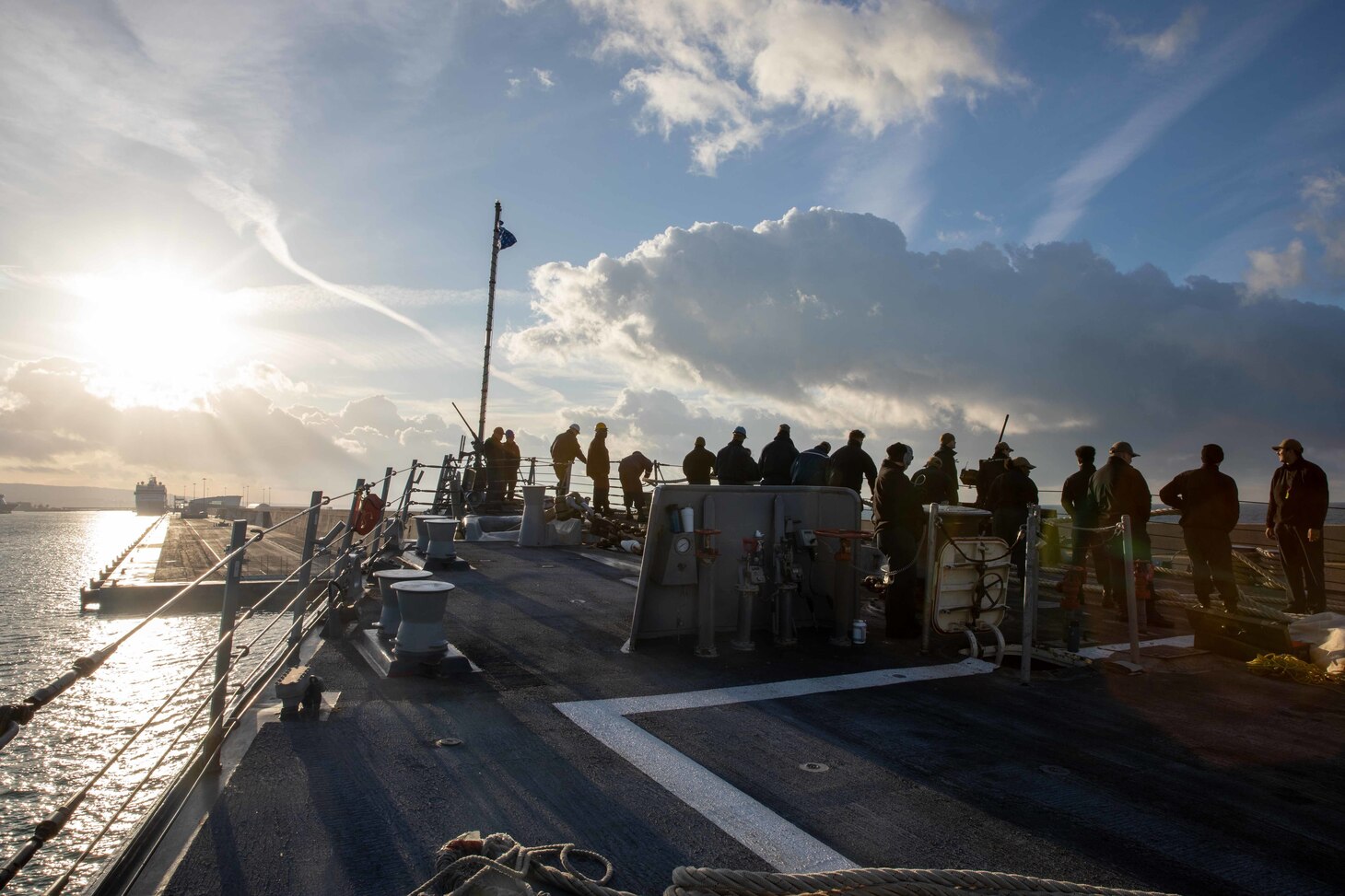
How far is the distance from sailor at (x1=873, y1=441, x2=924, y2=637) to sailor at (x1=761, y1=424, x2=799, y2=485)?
10.7ft

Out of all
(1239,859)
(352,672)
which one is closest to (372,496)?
(352,672)

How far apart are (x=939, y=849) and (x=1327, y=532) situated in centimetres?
1631

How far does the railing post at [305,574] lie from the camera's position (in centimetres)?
622

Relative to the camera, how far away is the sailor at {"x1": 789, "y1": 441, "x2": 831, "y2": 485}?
9.66m

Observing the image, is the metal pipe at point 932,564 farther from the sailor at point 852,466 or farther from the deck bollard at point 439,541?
the deck bollard at point 439,541

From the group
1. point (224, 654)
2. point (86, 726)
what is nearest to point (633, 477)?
point (86, 726)

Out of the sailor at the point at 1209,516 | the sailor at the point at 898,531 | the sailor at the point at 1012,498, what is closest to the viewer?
the sailor at the point at 898,531

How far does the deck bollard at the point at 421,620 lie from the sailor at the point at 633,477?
1112 cm

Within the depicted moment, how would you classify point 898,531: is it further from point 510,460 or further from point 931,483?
point 510,460

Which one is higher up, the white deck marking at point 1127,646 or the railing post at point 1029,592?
the railing post at point 1029,592

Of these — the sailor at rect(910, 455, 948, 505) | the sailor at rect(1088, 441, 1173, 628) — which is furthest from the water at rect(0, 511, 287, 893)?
the sailor at rect(1088, 441, 1173, 628)

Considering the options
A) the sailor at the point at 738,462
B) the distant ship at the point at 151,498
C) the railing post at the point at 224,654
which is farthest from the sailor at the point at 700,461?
the distant ship at the point at 151,498

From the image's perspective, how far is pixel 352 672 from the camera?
6207 mm

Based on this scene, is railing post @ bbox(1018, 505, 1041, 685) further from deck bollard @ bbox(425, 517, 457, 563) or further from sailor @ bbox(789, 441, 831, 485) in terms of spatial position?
deck bollard @ bbox(425, 517, 457, 563)
